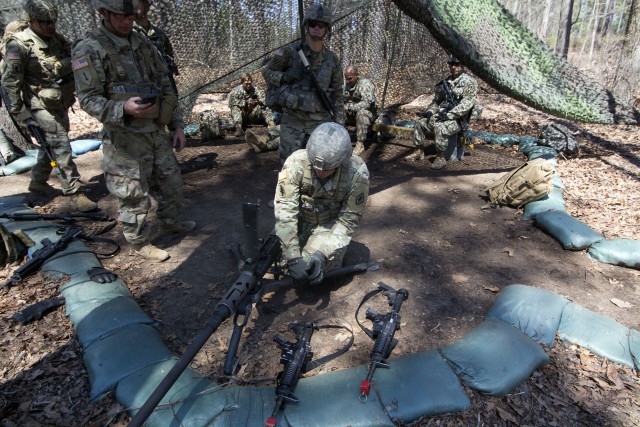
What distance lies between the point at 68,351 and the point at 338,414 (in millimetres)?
1857

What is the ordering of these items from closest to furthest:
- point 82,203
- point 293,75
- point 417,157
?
point 293,75
point 82,203
point 417,157

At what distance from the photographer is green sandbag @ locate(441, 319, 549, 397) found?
7.93 ft

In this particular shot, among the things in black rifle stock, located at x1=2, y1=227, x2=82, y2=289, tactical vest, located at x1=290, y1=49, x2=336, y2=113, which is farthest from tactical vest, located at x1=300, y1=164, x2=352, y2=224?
black rifle stock, located at x1=2, y1=227, x2=82, y2=289

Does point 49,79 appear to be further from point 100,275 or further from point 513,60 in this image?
point 513,60

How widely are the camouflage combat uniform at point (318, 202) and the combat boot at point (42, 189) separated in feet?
12.0

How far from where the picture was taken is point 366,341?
2828 millimetres

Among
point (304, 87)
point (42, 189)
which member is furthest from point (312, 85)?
point (42, 189)

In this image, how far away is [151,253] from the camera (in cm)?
368

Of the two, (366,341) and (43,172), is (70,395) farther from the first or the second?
(43,172)

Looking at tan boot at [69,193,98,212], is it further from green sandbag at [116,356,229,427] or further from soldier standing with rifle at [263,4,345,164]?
green sandbag at [116,356,229,427]

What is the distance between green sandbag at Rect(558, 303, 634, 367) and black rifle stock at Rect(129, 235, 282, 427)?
2183 mm

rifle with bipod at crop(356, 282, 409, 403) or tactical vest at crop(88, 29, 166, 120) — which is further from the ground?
tactical vest at crop(88, 29, 166, 120)

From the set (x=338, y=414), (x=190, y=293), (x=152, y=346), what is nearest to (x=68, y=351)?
(x=152, y=346)

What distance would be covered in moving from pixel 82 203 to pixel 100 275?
75.2 inches
